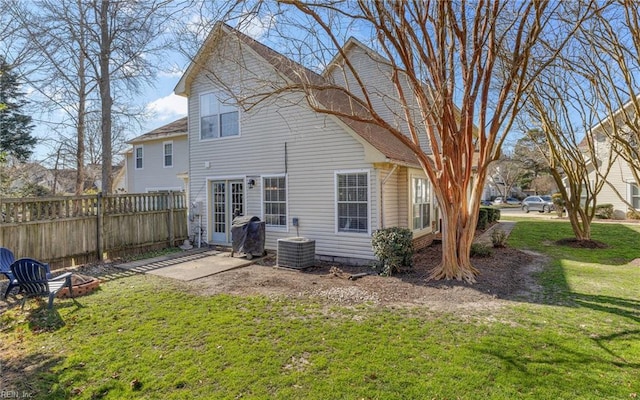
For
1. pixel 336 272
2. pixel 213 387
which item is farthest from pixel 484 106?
pixel 213 387

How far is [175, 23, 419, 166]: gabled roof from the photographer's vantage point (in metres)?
A: 7.45

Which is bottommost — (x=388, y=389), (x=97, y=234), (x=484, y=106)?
(x=388, y=389)

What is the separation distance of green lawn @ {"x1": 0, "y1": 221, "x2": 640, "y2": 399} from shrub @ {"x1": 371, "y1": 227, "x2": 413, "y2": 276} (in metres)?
2.29

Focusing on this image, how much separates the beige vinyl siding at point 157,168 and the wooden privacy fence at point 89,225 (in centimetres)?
698

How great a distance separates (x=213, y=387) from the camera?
11.1 feet

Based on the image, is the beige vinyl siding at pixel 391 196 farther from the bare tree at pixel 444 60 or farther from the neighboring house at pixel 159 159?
the neighboring house at pixel 159 159

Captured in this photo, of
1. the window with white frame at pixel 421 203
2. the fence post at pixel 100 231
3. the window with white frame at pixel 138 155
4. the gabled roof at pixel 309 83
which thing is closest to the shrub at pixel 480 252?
the window with white frame at pixel 421 203

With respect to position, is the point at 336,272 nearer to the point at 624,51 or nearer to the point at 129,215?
the point at 129,215

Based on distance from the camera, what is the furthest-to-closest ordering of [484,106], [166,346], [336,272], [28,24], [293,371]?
[28,24] → [336,272] → [484,106] → [166,346] → [293,371]

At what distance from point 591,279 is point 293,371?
23.3ft

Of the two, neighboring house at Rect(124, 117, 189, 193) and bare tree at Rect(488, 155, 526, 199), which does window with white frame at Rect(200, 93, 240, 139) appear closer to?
neighboring house at Rect(124, 117, 189, 193)

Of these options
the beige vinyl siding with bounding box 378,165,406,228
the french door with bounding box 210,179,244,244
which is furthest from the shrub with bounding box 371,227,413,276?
the french door with bounding box 210,179,244,244

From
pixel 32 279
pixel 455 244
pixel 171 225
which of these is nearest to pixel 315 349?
pixel 455 244

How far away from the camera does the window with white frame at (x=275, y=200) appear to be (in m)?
10.3
